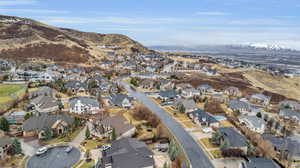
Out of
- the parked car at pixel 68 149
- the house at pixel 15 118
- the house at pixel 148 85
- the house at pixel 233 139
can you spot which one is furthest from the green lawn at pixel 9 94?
the house at pixel 233 139

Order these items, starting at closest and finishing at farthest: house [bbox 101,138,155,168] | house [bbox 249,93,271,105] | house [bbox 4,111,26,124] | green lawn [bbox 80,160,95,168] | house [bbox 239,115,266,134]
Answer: house [bbox 101,138,155,168], green lawn [bbox 80,160,95,168], house [bbox 4,111,26,124], house [bbox 239,115,266,134], house [bbox 249,93,271,105]

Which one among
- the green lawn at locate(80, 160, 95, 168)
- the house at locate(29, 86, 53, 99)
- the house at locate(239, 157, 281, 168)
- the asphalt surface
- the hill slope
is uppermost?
the hill slope

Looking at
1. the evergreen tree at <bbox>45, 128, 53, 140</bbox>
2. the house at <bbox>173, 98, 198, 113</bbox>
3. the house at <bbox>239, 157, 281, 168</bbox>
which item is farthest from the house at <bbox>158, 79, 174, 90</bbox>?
the house at <bbox>239, 157, 281, 168</bbox>

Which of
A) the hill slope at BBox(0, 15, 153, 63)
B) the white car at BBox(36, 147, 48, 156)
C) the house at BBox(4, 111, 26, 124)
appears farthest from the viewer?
the hill slope at BBox(0, 15, 153, 63)

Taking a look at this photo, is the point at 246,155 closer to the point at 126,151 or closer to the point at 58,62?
the point at 126,151

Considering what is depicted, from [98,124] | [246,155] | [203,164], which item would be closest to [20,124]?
[98,124]

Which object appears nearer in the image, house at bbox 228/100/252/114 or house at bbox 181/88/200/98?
house at bbox 228/100/252/114

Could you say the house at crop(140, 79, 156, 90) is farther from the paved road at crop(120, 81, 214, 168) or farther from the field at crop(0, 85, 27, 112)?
the field at crop(0, 85, 27, 112)

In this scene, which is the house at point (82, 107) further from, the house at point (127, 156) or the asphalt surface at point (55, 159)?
the house at point (127, 156)

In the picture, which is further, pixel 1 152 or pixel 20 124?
pixel 20 124
